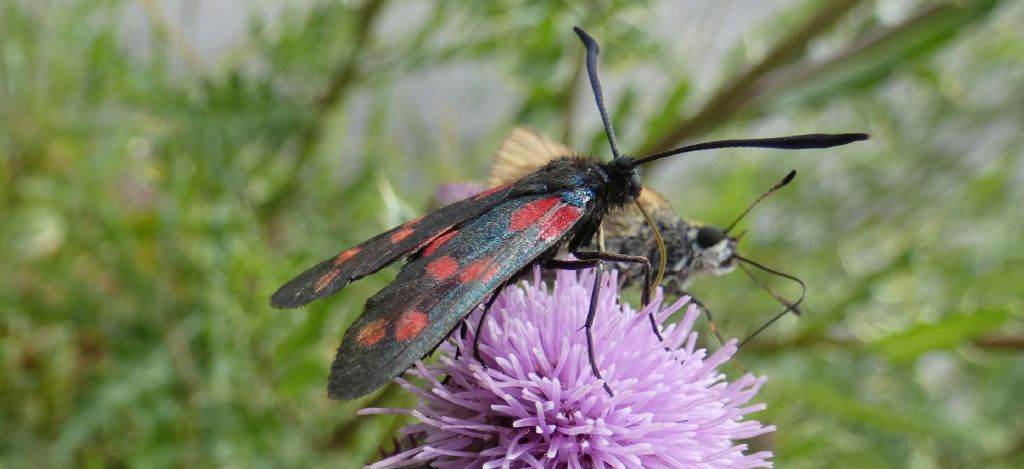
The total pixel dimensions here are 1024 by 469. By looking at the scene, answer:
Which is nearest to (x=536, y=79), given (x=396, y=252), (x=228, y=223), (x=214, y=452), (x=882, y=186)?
(x=228, y=223)

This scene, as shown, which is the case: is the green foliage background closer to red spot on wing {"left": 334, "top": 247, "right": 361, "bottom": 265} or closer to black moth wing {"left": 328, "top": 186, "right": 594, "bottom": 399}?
red spot on wing {"left": 334, "top": 247, "right": 361, "bottom": 265}

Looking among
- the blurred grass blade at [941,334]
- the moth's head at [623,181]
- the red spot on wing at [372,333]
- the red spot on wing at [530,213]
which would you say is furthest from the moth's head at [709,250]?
the blurred grass blade at [941,334]

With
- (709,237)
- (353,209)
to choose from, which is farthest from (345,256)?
(353,209)

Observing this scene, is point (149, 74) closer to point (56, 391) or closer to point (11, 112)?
point (11, 112)

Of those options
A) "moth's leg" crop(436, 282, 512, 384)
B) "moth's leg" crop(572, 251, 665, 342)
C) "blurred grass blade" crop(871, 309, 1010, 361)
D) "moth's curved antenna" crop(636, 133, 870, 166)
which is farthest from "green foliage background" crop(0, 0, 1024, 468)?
"moth's curved antenna" crop(636, 133, 870, 166)

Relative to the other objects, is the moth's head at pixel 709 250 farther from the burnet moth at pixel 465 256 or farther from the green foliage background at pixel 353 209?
the green foliage background at pixel 353 209

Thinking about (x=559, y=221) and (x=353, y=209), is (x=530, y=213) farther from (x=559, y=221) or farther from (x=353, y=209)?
(x=353, y=209)
